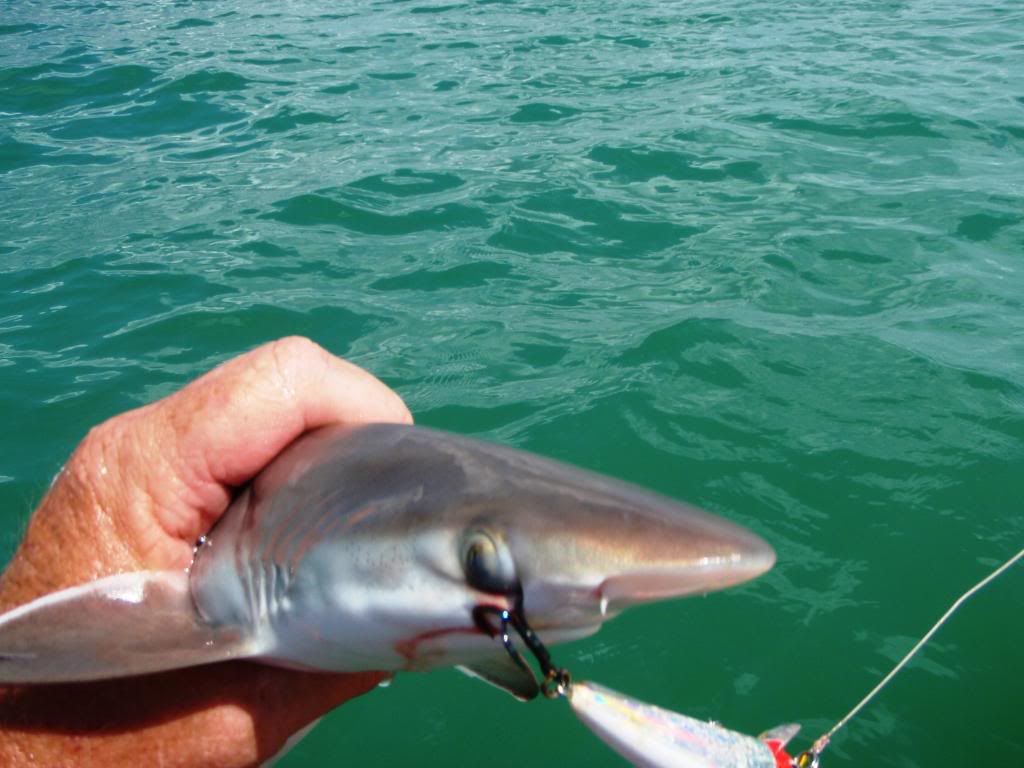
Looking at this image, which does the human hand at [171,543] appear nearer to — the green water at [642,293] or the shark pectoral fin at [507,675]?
the shark pectoral fin at [507,675]

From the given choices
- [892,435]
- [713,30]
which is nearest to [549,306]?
[892,435]

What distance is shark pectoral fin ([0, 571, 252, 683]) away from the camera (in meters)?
2.33

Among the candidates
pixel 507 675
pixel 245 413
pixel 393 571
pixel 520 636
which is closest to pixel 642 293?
pixel 245 413

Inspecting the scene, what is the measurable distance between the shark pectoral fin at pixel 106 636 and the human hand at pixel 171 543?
0.10 m

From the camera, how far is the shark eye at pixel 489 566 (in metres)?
2.06

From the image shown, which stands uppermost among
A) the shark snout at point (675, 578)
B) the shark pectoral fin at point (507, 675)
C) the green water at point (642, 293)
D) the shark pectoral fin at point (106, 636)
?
the shark snout at point (675, 578)

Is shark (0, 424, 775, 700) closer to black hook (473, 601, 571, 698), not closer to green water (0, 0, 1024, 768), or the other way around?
black hook (473, 601, 571, 698)

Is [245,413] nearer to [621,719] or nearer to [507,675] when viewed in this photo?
[507,675]

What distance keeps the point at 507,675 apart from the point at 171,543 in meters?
0.89

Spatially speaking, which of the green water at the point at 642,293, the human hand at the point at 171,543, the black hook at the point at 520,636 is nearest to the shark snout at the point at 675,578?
the black hook at the point at 520,636

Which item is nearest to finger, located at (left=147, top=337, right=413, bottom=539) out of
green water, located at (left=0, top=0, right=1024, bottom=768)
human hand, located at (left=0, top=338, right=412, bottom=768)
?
human hand, located at (left=0, top=338, right=412, bottom=768)

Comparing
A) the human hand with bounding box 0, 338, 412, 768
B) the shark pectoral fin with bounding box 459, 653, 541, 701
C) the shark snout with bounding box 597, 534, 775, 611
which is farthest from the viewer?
the human hand with bounding box 0, 338, 412, 768

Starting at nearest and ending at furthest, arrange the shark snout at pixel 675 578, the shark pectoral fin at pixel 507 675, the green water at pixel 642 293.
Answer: the shark snout at pixel 675 578, the shark pectoral fin at pixel 507 675, the green water at pixel 642 293

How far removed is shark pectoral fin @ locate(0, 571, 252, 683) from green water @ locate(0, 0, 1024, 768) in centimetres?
214
